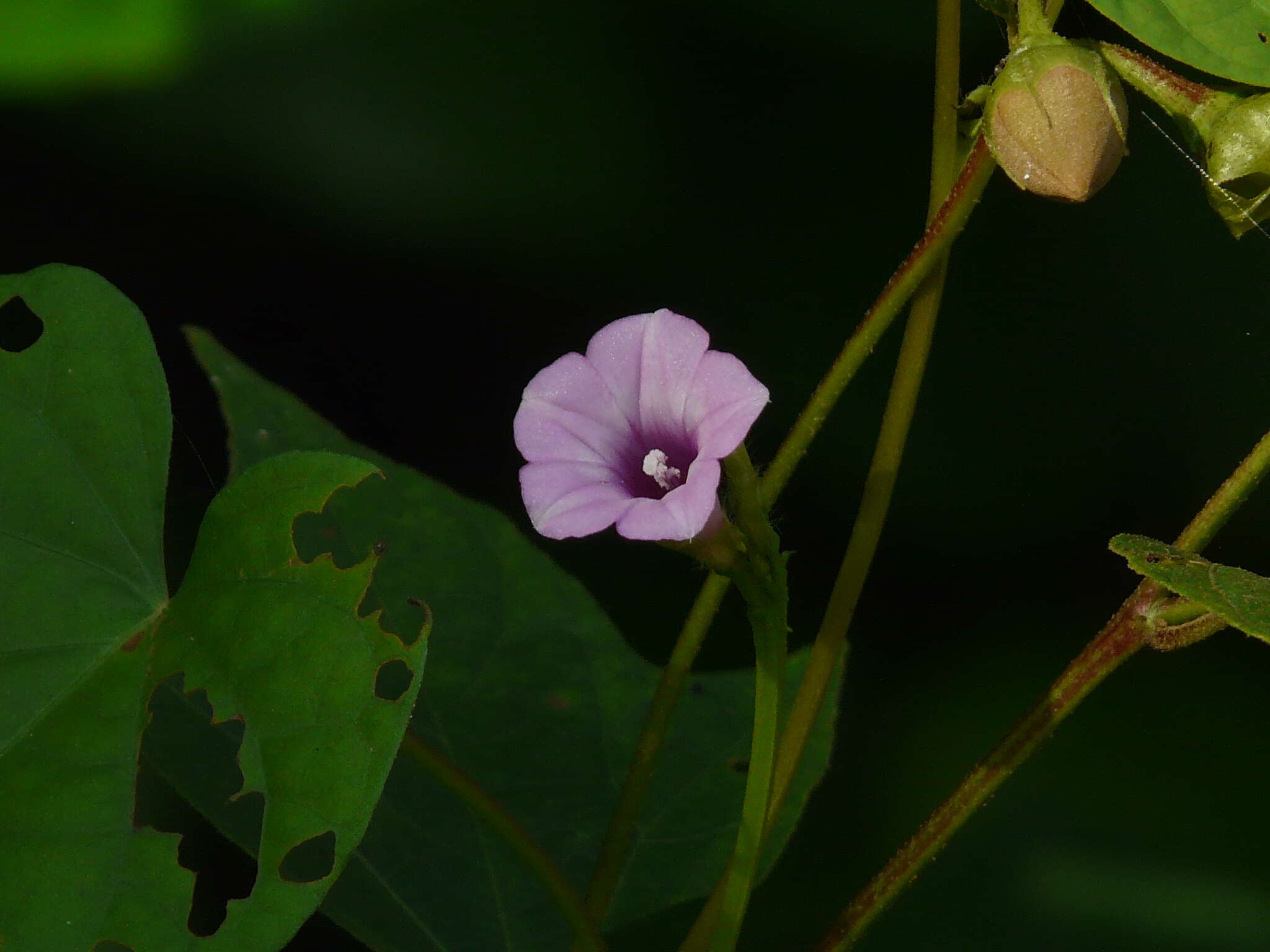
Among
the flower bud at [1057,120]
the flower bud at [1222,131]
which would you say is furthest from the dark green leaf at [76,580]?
the flower bud at [1222,131]

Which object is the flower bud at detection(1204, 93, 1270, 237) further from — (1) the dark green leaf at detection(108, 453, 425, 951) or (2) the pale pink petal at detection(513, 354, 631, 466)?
(1) the dark green leaf at detection(108, 453, 425, 951)

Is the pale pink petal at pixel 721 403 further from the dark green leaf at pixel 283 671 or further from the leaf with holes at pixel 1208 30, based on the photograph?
the leaf with holes at pixel 1208 30

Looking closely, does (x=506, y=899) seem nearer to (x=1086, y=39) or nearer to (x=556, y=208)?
(x=556, y=208)

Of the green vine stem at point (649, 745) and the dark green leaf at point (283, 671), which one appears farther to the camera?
the green vine stem at point (649, 745)

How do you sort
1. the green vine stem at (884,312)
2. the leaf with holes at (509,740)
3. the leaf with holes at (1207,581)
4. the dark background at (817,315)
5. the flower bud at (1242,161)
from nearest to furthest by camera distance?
the leaf with holes at (1207,581) < the flower bud at (1242,161) < the green vine stem at (884,312) < the leaf with holes at (509,740) < the dark background at (817,315)

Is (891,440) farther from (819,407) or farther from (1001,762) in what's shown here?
(1001,762)

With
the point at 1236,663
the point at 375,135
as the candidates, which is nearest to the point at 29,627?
the point at 375,135

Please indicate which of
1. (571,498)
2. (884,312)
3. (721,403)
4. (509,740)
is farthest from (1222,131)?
(509,740)
